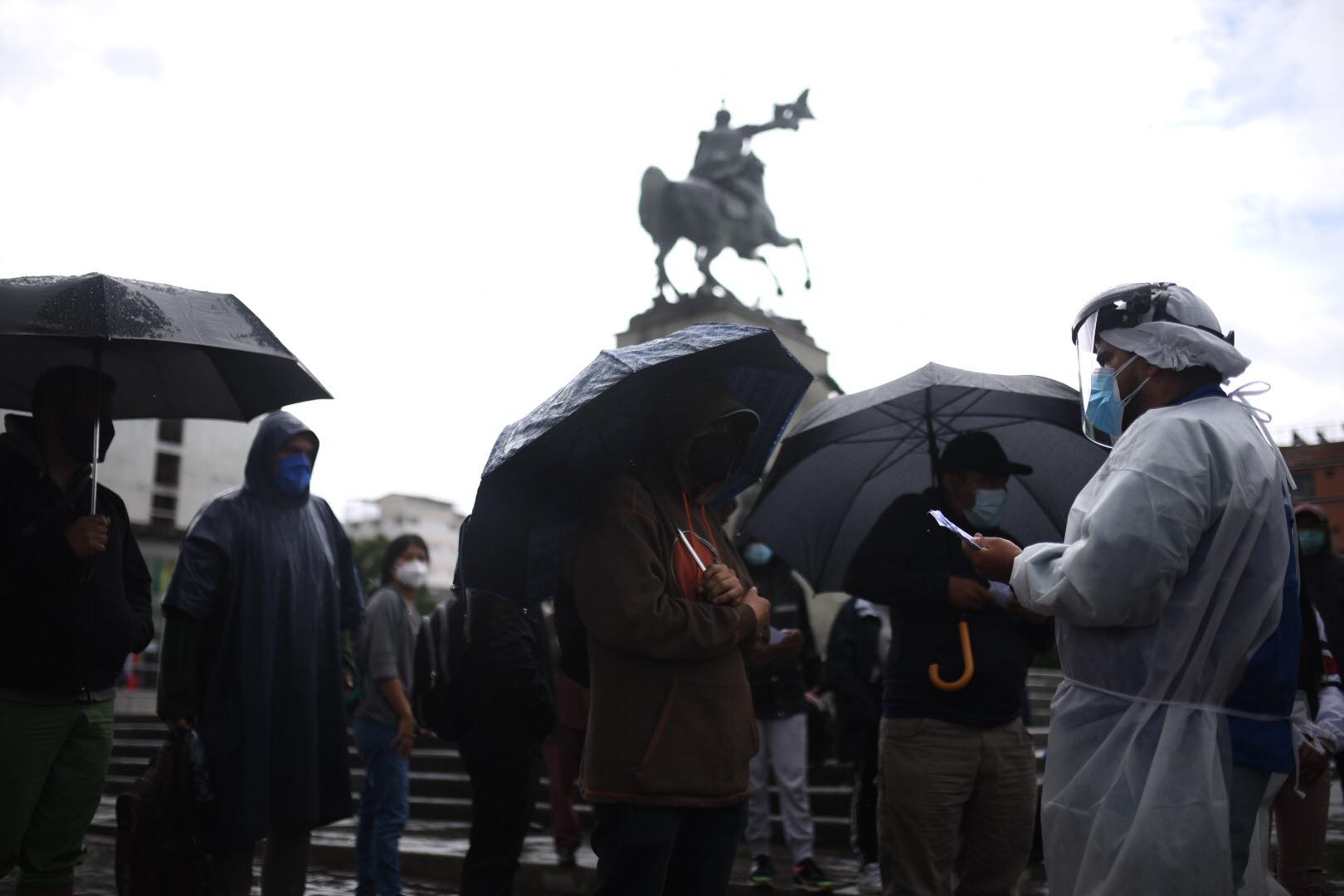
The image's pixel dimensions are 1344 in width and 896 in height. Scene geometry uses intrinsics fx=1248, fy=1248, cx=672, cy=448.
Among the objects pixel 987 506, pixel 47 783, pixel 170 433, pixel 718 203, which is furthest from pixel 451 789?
pixel 170 433

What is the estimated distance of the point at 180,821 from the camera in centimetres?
427

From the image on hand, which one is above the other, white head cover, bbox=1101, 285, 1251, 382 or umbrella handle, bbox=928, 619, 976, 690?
white head cover, bbox=1101, 285, 1251, 382

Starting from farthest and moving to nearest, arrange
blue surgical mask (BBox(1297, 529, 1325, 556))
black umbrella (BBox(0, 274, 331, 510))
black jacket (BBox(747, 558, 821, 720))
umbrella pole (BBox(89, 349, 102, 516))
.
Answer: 1. black jacket (BBox(747, 558, 821, 720))
2. blue surgical mask (BBox(1297, 529, 1325, 556))
3. umbrella pole (BBox(89, 349, 102, 516))
4. black umbrella (BBox(0, 274, 331, 510))

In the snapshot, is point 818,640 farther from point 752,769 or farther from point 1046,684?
point 752,769

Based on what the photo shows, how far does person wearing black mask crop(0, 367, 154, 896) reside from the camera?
12.7 feet

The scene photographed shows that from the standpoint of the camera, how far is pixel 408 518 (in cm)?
11000

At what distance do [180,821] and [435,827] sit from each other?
534 centimetres

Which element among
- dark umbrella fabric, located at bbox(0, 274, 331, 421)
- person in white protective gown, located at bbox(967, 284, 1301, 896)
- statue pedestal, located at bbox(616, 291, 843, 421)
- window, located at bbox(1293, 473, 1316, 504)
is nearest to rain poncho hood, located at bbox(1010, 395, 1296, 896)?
person in white protective gown, located at bbox(967, 284, 1301, 896)

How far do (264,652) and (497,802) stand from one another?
3.59ft

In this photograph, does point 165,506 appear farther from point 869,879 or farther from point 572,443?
point 572,443

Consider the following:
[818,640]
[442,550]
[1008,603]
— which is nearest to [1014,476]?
[1008,603]

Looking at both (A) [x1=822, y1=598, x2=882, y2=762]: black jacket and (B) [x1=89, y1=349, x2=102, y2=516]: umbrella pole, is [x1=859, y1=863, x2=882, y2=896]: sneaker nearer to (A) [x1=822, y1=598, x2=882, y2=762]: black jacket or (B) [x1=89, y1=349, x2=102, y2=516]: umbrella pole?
(A) [x1=822, y1=598, x2=882, y2=762]: black jacket

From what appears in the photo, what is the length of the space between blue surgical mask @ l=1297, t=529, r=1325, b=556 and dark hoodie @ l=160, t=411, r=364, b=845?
443 centimetres

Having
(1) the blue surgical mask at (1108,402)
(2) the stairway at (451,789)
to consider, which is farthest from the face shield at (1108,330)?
(2) the stairway at (451,789)
